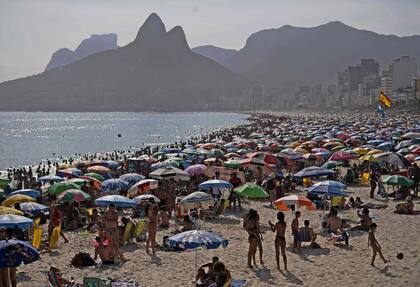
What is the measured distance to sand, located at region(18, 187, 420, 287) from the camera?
9125 mm

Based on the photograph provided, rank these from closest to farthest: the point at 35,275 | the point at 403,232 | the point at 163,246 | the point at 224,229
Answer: the point at 35,275, the point at 163,246, the point at 403,232, the point at 224,229

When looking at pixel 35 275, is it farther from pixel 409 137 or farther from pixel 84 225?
pixel 409 137

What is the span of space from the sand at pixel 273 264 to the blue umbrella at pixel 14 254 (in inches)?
81.0

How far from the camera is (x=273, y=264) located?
10.0 meters

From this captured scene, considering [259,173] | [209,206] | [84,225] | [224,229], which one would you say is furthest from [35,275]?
[259,173]

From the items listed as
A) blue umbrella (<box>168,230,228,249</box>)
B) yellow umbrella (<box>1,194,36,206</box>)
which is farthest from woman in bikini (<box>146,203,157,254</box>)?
yellow umbrella (<box>1,194,36,206</box>)

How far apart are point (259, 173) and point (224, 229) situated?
5.33 metres

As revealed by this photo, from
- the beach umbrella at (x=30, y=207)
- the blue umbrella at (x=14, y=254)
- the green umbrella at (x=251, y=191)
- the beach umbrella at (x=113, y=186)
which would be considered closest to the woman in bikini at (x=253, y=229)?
the green umbrella at (x=251, y=191)

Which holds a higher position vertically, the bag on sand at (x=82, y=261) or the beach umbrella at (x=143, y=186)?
the beach umbrella at (x=143, y=186)

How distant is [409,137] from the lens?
3072 centimetres

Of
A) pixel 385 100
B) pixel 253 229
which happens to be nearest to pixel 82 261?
pixel 253 229

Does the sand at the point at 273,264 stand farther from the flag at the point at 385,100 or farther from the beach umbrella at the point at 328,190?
the flag at the point at 385,100

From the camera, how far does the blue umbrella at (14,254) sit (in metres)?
7.24

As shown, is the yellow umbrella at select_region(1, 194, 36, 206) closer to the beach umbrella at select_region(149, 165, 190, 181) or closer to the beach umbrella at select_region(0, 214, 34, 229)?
the beach umbrella at select_region(0, 214, 34, 229)
